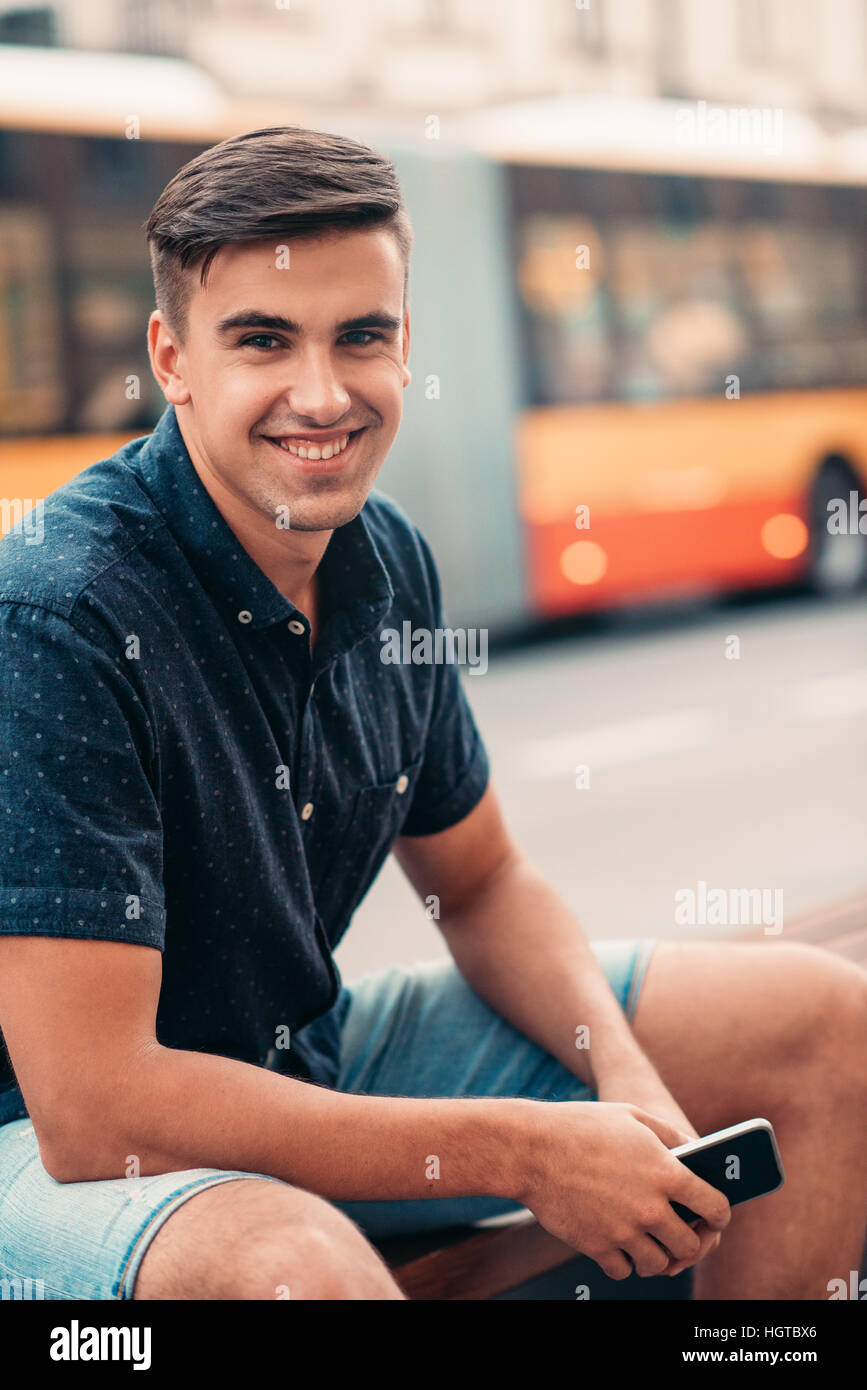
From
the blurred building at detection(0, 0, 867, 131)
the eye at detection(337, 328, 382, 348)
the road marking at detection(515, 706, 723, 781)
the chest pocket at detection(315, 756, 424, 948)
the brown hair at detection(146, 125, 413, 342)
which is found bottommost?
the road marking at detection(515, 706, 723, 781)

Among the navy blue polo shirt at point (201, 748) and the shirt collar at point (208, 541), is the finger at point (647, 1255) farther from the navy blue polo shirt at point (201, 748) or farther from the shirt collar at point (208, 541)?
the shirt collar at point (208, 541)

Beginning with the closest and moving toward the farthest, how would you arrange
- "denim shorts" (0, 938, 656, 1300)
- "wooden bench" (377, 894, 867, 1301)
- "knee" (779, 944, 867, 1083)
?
"denim shorts" (0, 938, 656, 1300) < "wooden bench" (377, 894, 867, 1301) < "knee" (779, 944, 867, 1083)

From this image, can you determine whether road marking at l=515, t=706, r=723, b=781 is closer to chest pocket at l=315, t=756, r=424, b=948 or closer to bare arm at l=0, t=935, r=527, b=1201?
chest pocket at l=315, t=756, r=424, b=948

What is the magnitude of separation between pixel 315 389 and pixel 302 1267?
36.2 inches

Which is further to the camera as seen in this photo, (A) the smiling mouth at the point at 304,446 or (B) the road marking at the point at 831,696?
(B) the road marking at the point at 831,696

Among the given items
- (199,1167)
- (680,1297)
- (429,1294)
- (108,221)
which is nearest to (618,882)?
(680,1297)

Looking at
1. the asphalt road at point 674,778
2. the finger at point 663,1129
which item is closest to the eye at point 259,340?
the finger at point 663,1129

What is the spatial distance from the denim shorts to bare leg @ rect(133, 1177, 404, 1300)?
23mm

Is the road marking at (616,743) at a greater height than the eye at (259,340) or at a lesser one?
lesser

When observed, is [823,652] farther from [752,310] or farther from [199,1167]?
[199,1167]

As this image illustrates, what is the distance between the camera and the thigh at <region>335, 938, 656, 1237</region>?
6.89 feet

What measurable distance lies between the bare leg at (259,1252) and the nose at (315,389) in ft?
2.70

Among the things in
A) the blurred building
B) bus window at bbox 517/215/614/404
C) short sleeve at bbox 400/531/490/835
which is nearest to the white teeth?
short sleeve at bbox 400/531/490/835

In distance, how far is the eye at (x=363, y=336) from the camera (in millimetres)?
1828
